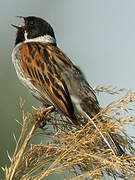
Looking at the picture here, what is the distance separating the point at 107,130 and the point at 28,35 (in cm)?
232

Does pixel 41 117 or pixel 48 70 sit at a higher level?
pixel 48 70

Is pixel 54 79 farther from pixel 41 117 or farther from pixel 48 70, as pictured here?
pixel 41 117

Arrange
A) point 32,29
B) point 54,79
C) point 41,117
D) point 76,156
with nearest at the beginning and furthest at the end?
point 76,156, point 41,117, point 54,79, point 32,29

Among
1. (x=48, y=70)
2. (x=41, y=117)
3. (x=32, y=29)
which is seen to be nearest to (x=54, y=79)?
(x=48, y=70)

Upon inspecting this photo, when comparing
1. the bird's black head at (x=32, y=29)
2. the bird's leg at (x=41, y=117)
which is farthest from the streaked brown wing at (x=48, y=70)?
the bird's black head at (x=32, y=29)

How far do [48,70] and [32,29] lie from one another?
2.92ft

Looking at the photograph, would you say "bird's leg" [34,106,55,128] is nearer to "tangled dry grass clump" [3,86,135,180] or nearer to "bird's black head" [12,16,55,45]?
"tangled dry grass clump" [3,86,135,180]

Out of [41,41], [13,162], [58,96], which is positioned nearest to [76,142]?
[13,162]

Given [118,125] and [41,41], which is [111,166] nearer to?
[118,125]

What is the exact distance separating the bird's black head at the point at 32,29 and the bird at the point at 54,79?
89mm

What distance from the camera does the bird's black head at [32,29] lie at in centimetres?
489

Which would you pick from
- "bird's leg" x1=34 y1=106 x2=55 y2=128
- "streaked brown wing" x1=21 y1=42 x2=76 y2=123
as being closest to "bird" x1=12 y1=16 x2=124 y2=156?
"streaked brown wing" x1=21 y1=42 x2=76 y2=123

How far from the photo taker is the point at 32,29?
4.93m

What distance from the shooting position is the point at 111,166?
8.68ft
